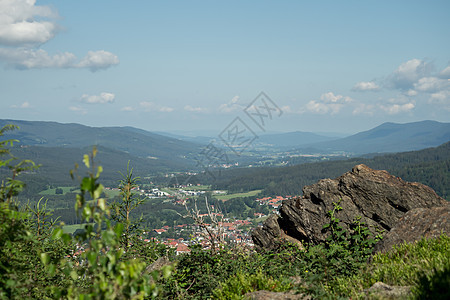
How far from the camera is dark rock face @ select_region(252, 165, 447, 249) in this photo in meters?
7.79

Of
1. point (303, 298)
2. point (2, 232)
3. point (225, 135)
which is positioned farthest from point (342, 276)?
point (225, 135)

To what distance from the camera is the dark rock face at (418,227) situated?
20.6ft

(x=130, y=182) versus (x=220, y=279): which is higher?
(x=130, y=182)

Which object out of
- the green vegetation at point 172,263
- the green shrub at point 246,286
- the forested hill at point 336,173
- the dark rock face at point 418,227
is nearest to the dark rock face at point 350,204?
the green vegetation at point 172,263

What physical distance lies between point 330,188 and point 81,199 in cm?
705

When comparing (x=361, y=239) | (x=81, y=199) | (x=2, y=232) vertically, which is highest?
(x=81, y=199)

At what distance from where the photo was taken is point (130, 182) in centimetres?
917

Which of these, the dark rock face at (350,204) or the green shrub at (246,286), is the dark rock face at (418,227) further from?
the green shrub at (246,286)

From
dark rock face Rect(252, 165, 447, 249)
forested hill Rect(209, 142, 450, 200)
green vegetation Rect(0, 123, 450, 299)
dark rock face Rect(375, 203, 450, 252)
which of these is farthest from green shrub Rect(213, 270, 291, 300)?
forested hill Rect(209, 142, 450, 200)

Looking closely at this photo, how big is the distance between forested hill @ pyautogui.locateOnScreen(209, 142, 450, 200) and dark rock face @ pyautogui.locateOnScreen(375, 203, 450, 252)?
113 meters

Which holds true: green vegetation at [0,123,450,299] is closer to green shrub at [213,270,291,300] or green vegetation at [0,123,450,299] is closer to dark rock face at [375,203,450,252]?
green shrub at [213,270,291,300]

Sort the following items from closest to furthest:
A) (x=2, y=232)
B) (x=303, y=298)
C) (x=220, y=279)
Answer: (x=2, y=232) < (x=303, y=298) < (x=220, y=279)

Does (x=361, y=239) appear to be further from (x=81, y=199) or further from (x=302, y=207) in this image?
(x=81, y=199)

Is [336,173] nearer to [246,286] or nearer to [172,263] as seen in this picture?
[172,263]
